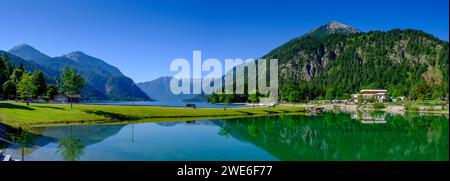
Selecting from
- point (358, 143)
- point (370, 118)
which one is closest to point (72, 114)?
point (358, 143)

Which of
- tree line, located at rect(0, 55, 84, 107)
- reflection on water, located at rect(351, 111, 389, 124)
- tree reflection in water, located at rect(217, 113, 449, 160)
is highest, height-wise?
tree line, located at rect(0, 55, 84, 107)

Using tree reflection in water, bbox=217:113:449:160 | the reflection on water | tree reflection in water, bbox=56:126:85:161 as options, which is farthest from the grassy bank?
the reflection on water

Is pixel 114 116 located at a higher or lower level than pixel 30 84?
lower

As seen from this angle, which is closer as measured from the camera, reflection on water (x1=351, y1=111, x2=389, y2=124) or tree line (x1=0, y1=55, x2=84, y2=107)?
reflection on water (x1=351, y1=111, x2=389, y2=124)

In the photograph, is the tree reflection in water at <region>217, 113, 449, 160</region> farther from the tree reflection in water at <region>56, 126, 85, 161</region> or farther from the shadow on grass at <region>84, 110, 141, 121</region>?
the shadow on grass at <region>84, 110, 141, 121</region>

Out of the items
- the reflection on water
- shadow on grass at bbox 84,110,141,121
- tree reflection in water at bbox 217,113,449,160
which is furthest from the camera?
the reflection on water

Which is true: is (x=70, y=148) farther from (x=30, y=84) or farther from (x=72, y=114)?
(x=30, y=84)

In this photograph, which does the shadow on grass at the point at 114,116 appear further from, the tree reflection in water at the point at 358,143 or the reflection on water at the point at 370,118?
the reflection on water at the point at 370,118

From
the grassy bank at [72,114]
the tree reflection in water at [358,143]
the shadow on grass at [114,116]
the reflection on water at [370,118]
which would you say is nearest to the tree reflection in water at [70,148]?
the tree reflection in water at [358,143]

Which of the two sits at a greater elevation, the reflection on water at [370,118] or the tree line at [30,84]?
the tree line at [30,84]
